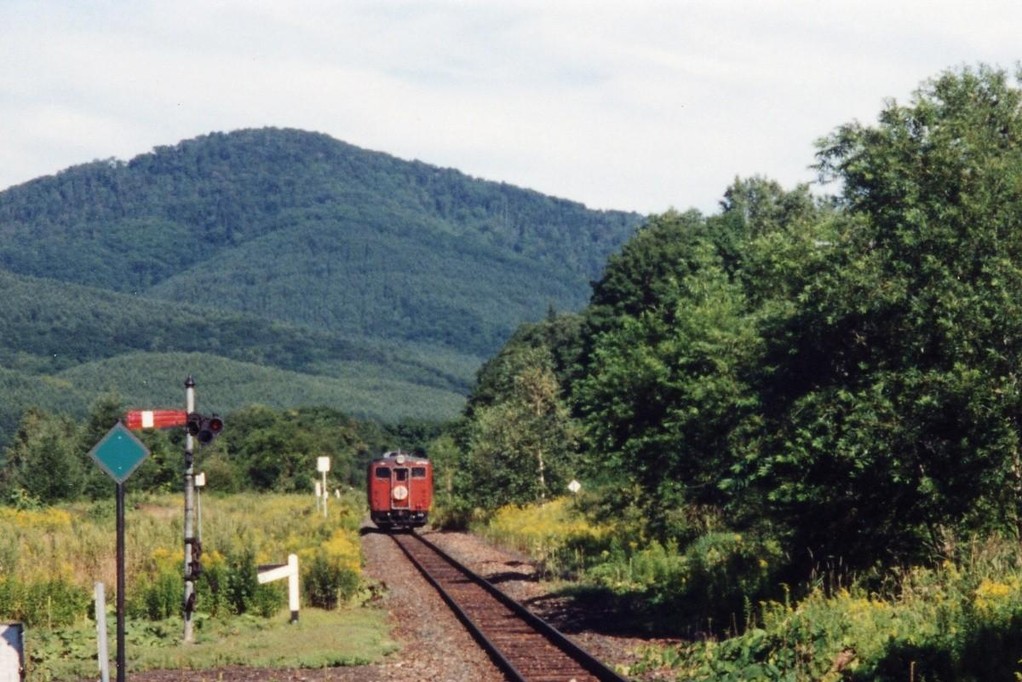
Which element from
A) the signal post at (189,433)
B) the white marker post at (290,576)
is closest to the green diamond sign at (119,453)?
the signal post at (189,433)

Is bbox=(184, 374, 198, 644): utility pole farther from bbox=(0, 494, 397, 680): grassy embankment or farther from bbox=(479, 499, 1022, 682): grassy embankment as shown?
bbox=(479, 499, 1022, 682): grassy embankment

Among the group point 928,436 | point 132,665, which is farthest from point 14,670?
point 928,436

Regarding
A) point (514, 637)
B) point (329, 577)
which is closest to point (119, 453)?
point (514, 637)

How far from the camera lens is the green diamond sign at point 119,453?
1313cm

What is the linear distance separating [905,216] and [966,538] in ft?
13.8

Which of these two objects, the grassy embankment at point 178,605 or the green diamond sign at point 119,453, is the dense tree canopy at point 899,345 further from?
the green diamond sign at point 119,453

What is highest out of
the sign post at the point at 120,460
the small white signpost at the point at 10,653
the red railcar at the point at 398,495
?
the sign post at the point at 120,460

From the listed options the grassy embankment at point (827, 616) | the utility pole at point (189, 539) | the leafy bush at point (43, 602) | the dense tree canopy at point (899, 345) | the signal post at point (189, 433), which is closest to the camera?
the grassy embankment at point (827, 616)

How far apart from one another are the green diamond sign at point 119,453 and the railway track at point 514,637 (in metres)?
5.02

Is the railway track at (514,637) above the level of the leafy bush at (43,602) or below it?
below

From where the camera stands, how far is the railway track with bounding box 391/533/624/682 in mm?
16234

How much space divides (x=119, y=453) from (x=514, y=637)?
7962mm

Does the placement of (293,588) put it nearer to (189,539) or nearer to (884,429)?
(189,539)

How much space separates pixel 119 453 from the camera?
43.5 feet
